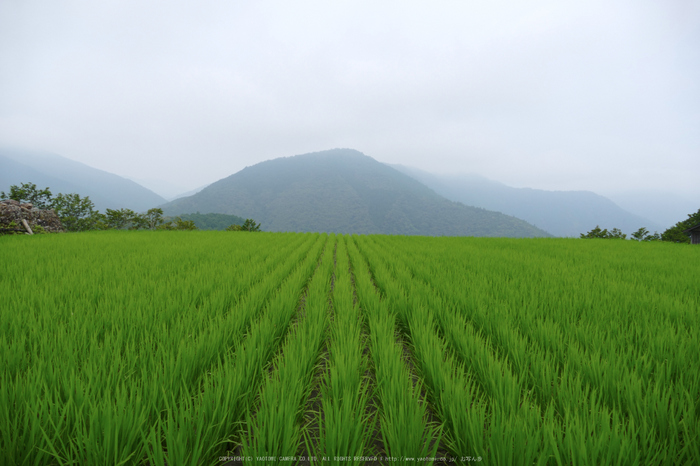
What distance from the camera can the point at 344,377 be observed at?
1.29 meters

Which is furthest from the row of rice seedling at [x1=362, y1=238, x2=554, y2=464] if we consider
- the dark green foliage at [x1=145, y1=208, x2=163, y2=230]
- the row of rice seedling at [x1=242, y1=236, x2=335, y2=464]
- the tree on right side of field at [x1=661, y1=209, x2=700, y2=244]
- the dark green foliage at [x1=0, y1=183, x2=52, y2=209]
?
the dark green foliage at [x1=0, y1=183, x2=52, y2=209]

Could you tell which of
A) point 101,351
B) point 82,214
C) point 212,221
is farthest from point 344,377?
point 212,221

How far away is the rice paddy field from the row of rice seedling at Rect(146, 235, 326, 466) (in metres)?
0.01

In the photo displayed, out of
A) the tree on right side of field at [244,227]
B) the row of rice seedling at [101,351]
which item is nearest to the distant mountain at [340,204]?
the tree on right side of field at [244,227]

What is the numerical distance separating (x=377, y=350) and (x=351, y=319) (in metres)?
0.48

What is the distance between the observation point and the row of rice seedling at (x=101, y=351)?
871 mm

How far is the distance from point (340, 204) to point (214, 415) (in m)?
121

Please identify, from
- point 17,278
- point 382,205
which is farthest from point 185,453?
point 382,205

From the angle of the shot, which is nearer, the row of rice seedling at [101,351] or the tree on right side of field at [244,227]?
the row of rice seedling at [101,351]

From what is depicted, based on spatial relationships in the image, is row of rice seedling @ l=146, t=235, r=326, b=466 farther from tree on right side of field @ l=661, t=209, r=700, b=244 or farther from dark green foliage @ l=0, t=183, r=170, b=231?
tree on right side of field @ l=661, t=209, r=700, b=244

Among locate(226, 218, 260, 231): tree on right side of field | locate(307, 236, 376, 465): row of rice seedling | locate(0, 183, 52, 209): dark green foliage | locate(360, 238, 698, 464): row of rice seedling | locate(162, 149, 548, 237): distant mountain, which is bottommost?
locate(307, 236, 376, 465): row of rice seedling

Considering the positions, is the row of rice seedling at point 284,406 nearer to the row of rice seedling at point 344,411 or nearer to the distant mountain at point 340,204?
the row of rice seedling at point 344,411

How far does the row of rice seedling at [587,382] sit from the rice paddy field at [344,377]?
1cm

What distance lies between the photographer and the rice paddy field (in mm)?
870
